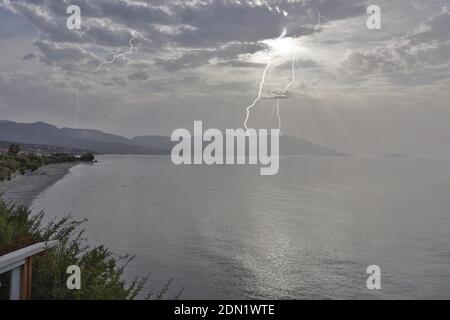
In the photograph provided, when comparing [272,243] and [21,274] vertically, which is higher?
[21,274]

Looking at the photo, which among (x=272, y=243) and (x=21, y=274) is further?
(x=272, y=243)

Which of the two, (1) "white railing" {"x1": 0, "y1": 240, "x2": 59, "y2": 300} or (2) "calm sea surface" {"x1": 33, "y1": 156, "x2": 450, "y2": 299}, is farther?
(2) "calm sea surface" {"x1": 33, "y1": 156, "x2": 450, "y2": 299}

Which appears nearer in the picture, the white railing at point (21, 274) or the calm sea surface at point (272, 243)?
the white railing at point (21, 274)

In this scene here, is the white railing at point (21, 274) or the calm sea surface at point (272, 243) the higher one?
the white railing at point (21, 274)

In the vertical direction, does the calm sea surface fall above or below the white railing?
below

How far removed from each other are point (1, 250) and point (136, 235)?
25287 millimetres
